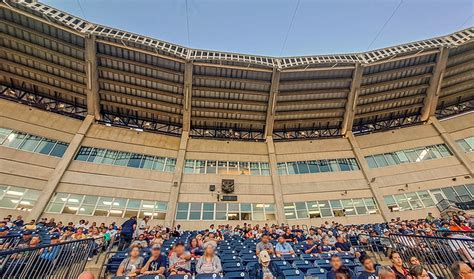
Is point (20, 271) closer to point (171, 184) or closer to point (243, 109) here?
point (171, 184)

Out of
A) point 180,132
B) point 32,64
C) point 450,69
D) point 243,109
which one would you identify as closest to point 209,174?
point 180,132

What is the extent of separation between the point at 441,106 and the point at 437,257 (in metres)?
23.7

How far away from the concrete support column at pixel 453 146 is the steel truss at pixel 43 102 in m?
32.8

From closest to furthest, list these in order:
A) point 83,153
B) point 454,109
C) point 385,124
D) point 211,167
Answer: point 83,153, point 211,167, point 454,109, point 385,124

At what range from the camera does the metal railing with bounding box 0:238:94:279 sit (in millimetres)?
3924

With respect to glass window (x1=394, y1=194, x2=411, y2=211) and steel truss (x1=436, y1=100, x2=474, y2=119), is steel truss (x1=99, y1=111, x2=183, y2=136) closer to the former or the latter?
glass window (x1=394, y1=194, x2=411, y2=211)

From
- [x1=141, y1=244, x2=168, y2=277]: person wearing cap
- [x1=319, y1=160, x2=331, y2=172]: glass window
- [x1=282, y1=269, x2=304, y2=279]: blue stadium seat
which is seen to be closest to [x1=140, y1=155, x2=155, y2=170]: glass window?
[x1=141, y1=244, x2=168, y2=277]: person wearing cap

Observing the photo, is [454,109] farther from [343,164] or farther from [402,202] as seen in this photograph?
[343,164]

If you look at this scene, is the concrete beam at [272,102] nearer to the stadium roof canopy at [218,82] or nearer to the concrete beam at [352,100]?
the stadium roof canopy at [218,82]

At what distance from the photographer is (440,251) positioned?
18.3 ft

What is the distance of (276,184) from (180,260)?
1448cm

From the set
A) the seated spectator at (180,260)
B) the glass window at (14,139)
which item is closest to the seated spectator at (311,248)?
the seated spectator at (180,260)

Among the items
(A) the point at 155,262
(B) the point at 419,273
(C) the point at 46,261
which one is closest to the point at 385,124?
(B) the point at 419,273

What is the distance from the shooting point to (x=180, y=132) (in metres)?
21.3
